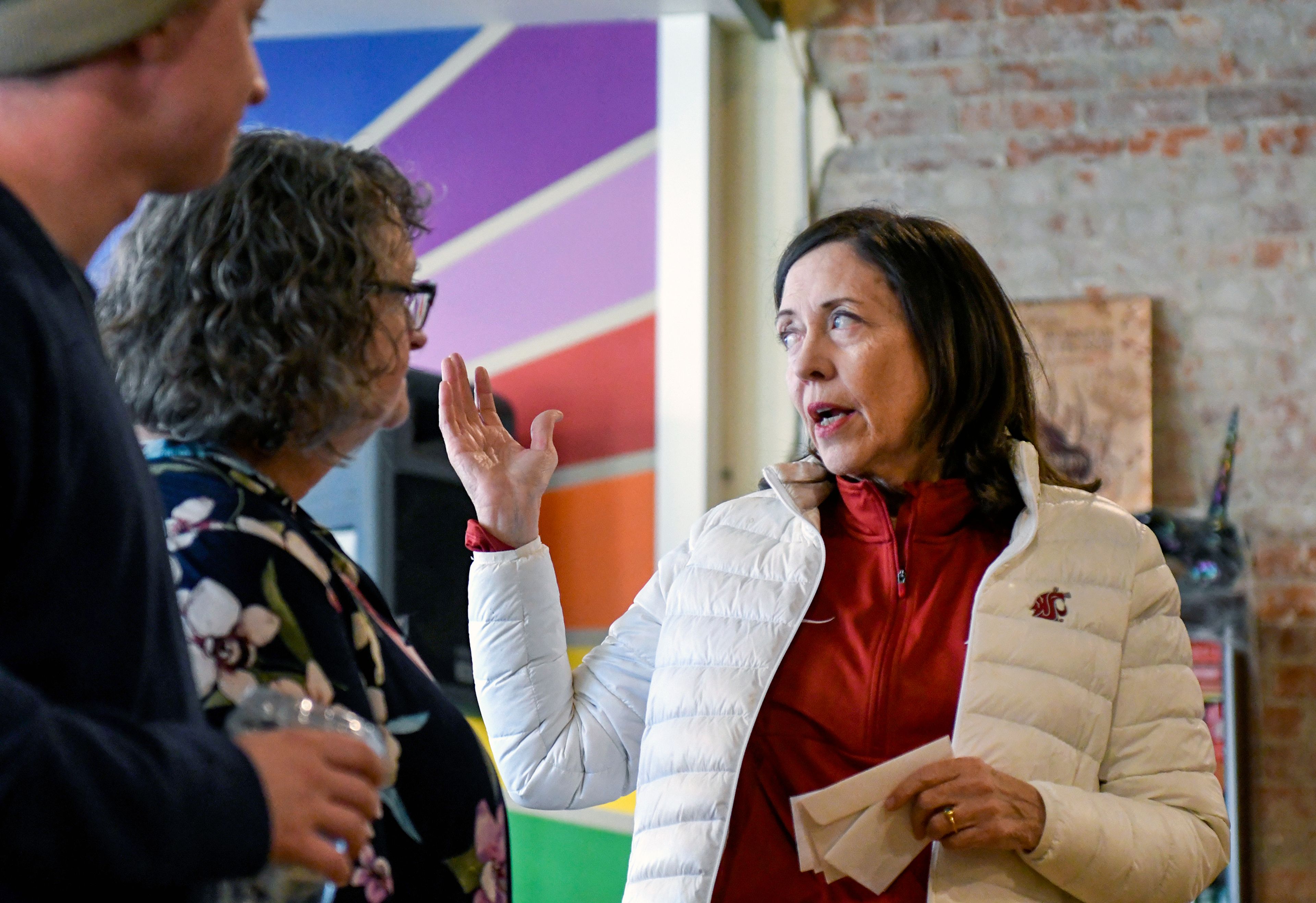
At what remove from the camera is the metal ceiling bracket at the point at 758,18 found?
11.7ft

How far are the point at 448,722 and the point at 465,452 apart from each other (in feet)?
1.98

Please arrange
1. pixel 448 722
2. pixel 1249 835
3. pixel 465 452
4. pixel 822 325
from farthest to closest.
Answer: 1. pixel 1249 835
2. pixel 822 325
3. pixel 465 452
4. pixel 448 722

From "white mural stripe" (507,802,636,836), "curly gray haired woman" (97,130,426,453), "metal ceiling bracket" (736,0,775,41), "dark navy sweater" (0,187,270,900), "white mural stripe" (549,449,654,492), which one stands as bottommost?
"white mural stripe" (507,802,636,836)

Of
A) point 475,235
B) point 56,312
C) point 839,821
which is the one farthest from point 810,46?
point 56,312

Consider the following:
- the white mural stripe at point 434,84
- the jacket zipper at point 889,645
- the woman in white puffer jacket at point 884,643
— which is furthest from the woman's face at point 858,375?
the white mural stripe at point 434,84

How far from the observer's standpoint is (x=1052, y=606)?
1.52m

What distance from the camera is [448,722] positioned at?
1059mm

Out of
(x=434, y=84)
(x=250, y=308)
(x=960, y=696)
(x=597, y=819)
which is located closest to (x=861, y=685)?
(x=960, y=696)

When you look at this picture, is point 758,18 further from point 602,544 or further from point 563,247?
point 602,544

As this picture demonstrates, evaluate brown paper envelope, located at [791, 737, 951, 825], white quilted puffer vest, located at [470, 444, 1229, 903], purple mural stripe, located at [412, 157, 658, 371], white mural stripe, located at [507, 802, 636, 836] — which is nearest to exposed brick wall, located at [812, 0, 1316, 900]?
purple mural stripe, located at [412, 157, 658, 371]

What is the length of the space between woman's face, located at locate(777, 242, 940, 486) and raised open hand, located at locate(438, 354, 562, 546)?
35cm

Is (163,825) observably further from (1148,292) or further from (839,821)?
(1148,292)

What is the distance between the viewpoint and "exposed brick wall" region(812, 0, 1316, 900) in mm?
3393

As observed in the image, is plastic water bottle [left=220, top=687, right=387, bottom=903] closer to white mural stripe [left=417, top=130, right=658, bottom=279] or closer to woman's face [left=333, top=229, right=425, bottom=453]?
woman's face [left=333, top=229, right=425, bottom=453]
